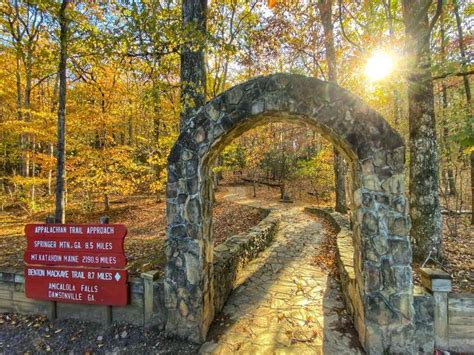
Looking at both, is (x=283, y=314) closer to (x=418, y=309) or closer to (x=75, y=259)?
(x=418, y=309)

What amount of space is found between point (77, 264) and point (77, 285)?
0.35m

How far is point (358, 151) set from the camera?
10.1 feet

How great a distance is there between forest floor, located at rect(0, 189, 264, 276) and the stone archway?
1451 millimetres

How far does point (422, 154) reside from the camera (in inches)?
170

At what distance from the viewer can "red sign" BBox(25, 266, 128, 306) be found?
380 cm

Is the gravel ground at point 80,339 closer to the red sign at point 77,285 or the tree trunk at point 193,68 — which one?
the red sign at point 77,285

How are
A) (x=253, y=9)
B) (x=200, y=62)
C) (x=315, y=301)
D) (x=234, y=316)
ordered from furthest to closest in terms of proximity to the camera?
(x=253, y=9) < (x=200, y=62) < (x=315, y=301) < (x=234, y=316)

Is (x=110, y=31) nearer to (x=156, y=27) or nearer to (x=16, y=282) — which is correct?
(x=156, y=27)

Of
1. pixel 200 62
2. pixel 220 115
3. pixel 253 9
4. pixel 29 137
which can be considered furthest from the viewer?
pixel 29 137

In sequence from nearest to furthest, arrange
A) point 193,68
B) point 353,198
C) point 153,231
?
point 353,198 → point 193,68 → point 153,231

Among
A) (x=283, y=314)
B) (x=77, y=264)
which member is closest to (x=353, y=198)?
(x=283, y=314)

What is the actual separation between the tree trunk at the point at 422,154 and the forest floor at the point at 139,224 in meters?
4.74

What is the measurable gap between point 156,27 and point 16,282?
5.04 m

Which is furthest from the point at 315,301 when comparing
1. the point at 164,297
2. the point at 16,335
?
the point at 16,335
